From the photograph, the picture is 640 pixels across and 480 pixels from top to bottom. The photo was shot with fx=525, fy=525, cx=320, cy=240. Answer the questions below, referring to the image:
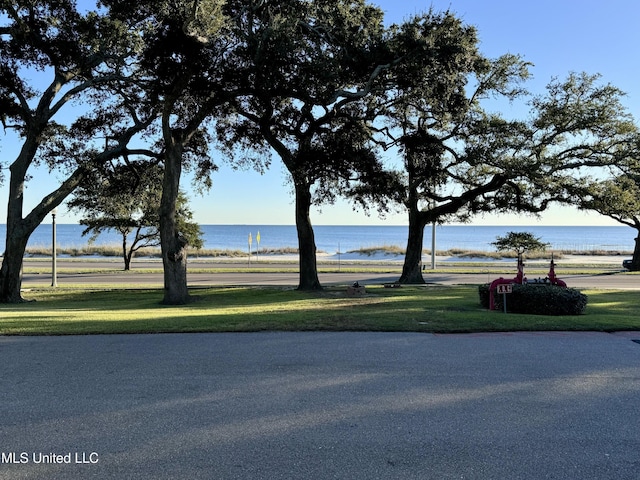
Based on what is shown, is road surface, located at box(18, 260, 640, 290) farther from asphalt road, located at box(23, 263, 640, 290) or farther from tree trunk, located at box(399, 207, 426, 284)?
tree trunk, located at box(399, 207, 426, 284)

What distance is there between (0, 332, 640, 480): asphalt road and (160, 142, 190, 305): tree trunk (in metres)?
9.20

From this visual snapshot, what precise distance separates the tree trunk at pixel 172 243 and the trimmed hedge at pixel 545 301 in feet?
33.4

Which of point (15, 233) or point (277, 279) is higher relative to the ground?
point (15, 233)

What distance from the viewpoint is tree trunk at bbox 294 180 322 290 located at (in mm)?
21719

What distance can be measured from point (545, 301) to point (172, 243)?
11714 millimetres

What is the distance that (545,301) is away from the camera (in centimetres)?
1252

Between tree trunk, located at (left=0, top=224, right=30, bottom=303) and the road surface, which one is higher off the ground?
tree trunk, located at (left=0, top=224, right=30, bottom=303)

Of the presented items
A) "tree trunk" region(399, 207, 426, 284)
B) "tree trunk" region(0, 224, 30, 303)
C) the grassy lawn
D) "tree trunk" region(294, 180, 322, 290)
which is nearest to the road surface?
"tree trunk" region(399, 207, 426, 284)

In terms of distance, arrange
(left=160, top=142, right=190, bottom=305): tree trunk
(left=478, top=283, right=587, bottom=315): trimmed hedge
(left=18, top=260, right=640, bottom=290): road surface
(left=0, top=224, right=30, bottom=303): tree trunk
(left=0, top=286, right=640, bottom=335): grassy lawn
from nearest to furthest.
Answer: (left=0, top=286, right=640, bottom=335): grassy lawn
(left=478, top=283, right=587, bottom=315): trimmed hedge
(left=160, top=142, right=190, bottom=305): tree trunk
(left=0, top=224, right=30, bottom=303): tree trunk
(left=18, top=260, right=640, bottom=290): road surface

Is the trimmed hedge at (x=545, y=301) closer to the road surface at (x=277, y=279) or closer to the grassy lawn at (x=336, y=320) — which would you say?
the grassy lawn at (x=336, y=320)

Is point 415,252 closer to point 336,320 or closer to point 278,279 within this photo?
point 278,279

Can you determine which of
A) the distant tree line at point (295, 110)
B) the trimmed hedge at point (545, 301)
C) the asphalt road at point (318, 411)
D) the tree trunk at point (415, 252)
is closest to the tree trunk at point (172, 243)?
the distant tree line at point (295, 110)

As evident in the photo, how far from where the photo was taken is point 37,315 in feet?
37.9

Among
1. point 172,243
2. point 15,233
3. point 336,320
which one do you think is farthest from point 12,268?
point 336,320
